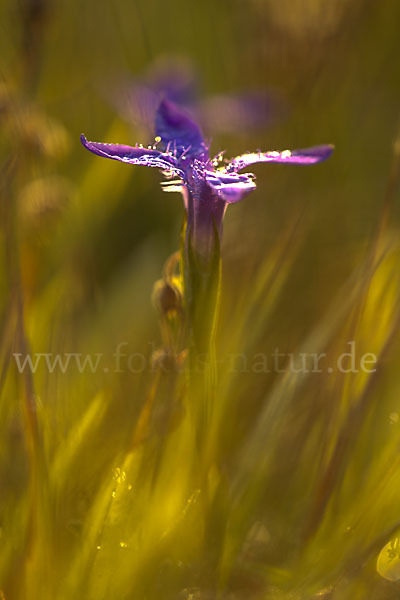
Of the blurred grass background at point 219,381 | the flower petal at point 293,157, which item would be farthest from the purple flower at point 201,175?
the blurred grass background at point 219,381

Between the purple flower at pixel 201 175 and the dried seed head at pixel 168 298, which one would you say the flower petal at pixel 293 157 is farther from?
the dried seed head at pixel 168 298

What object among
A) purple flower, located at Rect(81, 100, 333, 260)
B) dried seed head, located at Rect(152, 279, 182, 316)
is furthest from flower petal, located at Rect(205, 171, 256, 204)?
dried seed head, located at Rect(152, 279, 182, 316)

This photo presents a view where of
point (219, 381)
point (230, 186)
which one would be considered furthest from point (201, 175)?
point (219, 381)

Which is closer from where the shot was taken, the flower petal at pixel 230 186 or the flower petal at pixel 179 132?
the flower petal at pixel 230 186

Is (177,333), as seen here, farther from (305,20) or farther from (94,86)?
(94,86)

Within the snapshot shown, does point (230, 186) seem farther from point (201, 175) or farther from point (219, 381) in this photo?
point (219, 381)

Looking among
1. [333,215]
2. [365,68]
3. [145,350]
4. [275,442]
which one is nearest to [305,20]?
[333,215]
